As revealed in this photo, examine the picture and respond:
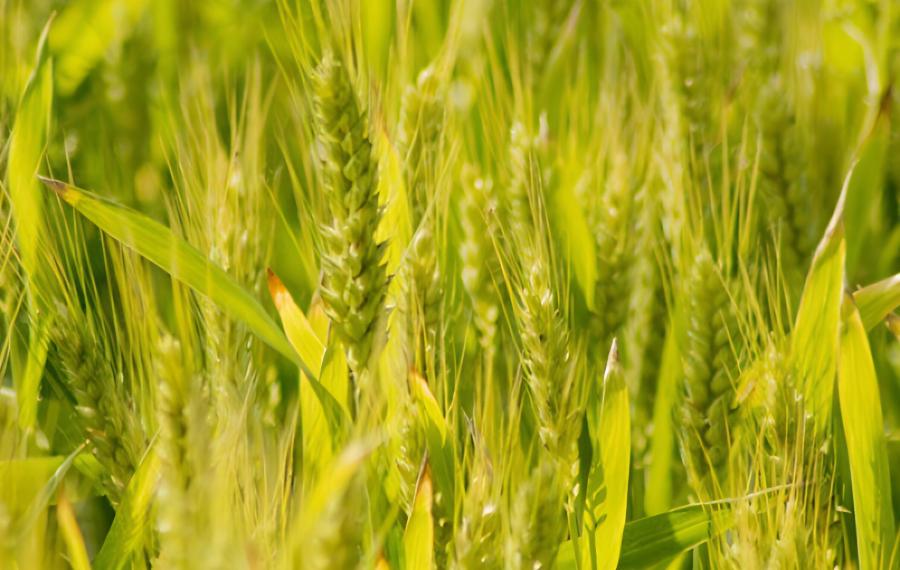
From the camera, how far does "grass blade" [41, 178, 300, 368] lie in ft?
1.71

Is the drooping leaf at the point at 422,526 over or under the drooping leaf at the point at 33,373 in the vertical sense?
under

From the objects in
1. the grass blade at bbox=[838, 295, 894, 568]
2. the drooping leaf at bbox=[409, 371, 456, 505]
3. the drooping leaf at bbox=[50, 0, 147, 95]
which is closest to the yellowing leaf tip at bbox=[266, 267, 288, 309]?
the drooping leaf at bbox=[409, 371, 456, 505]

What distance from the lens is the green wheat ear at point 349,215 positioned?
51 cm

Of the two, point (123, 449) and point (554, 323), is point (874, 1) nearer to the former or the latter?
point (554, 323)

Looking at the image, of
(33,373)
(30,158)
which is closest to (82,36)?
(30,158)

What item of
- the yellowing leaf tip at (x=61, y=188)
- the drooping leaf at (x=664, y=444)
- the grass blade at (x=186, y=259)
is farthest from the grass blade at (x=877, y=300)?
the yellowing leaf tip at (x=61, y=188)

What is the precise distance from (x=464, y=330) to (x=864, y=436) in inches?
10.7

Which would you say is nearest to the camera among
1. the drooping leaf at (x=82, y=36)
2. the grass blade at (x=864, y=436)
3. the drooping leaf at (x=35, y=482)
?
the drooping leaf at (x=35, y=482)

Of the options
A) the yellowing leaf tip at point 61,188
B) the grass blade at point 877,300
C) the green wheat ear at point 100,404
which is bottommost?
the grass blade at point 877,300

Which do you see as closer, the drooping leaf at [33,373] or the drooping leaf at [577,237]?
the drooping leaf at [33,373]

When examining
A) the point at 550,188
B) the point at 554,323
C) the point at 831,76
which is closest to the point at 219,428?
the point at 554,323

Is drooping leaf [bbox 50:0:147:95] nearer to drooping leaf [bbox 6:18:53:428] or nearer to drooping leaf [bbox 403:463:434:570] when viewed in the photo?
drooping leaf [bbox 6:18:53:428]

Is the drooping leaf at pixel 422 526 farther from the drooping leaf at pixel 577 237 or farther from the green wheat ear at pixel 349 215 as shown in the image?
the drooping leaf at pixel 577 237

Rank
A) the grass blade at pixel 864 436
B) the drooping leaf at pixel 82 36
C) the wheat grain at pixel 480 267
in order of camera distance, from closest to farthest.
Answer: the grass blade at pixel 864 436
the wheat grain at pixel 480 267
the drooping leaf at pixel 82 36
